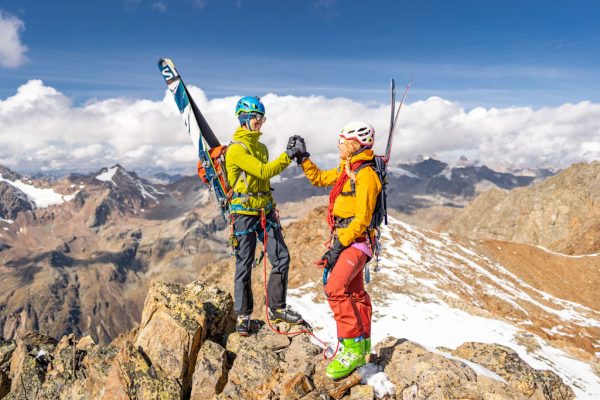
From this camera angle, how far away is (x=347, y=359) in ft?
26.2

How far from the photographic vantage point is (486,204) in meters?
130

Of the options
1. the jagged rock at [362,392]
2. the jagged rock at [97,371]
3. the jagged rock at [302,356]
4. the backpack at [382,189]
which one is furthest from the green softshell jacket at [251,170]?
the jagged rock at [97,371]

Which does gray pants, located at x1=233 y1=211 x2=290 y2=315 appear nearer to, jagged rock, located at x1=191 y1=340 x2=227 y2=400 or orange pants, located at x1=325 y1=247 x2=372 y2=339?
jagged rock, located at x1=191 y1=340 x2=227 y2=400

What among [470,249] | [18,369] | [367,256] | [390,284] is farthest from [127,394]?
[470,249]

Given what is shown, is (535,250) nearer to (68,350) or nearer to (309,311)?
(309,311)

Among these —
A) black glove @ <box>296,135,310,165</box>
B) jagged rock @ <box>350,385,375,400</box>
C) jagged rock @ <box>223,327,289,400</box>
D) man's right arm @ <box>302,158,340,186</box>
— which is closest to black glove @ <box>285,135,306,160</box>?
black glove @ <box>296,135,310,165</box>

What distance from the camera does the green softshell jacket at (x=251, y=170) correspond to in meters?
9.02

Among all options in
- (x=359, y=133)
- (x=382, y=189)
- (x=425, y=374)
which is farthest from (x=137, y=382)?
(x=359, y=133)

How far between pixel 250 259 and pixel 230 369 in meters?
2.78

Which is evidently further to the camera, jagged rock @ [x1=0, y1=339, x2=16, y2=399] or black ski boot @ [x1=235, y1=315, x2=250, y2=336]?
jagged rock @ [x1=0, y1=339, x2=16, y2=399]

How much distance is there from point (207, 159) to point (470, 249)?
39.7 metres

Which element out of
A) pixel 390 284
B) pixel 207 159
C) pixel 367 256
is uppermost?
pixel 207 159

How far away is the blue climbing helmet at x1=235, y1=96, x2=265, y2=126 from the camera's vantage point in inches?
373

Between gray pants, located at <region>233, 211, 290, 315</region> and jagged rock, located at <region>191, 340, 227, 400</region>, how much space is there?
1329 mm
